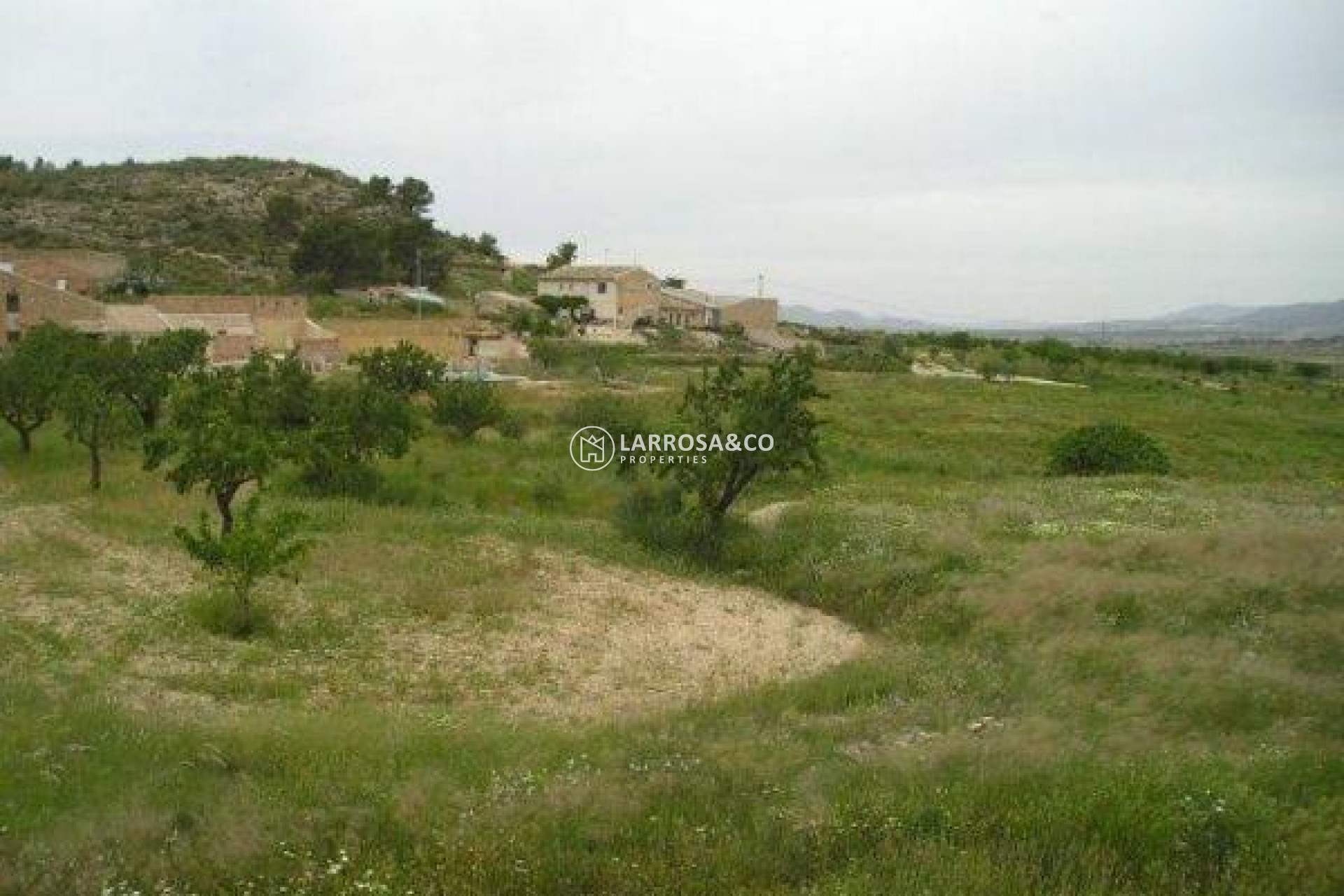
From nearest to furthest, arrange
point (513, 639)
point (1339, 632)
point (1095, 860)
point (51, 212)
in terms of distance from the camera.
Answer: point (1095, 860) → point (1339, 632) → point (513, 639) → point (51, 212)

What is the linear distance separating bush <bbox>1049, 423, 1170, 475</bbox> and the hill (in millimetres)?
51717

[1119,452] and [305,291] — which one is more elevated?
[305,291]

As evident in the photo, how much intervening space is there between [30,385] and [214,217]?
65738 mm

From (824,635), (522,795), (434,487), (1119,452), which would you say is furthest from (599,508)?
(522,795)

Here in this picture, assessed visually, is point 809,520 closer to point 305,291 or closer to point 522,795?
point 522,795

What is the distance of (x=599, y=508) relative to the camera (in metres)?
24.3

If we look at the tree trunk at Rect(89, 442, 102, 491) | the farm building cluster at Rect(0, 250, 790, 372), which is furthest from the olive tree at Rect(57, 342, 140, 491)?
the farm building cluster at Rect(0, 250, 790, 372)

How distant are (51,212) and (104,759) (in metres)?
88.5

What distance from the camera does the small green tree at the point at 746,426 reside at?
20266 mm

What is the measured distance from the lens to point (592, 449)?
29891 mm

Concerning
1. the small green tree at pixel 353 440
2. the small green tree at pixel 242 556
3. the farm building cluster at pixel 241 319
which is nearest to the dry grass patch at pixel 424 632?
the small green tree at pixel 242 556

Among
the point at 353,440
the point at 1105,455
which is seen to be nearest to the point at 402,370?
the point at 353,440

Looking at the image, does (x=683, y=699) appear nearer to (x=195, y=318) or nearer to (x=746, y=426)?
(x=746, y=426)

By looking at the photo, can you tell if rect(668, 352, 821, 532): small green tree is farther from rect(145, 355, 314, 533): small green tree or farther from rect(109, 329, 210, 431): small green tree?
rect(109, 329, 210, 431): small green tree
